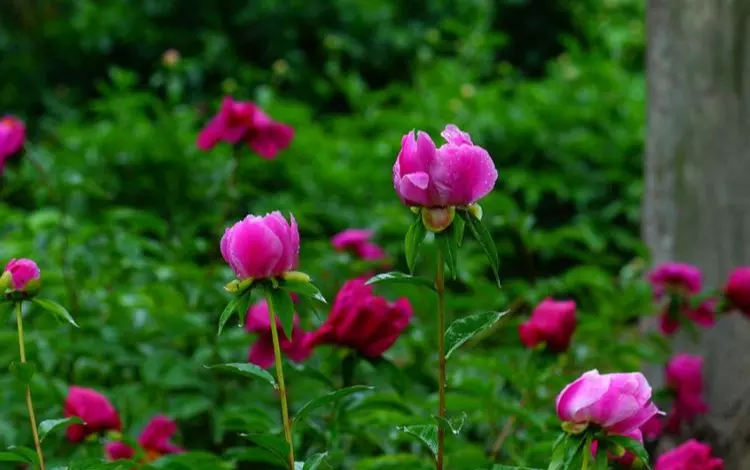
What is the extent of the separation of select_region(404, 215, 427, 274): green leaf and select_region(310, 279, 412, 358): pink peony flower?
0.36 meters

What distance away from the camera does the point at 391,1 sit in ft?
20.5

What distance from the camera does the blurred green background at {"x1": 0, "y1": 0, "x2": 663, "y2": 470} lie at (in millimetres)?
1948

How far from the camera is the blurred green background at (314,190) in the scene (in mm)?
1948

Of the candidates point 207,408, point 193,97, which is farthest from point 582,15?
point 207,408

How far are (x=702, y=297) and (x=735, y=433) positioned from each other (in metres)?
0.55

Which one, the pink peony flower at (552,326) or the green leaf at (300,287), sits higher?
the green leaf at (300,287)

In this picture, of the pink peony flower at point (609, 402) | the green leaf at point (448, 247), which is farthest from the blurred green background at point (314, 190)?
the pink peony flower at point (609, 402)

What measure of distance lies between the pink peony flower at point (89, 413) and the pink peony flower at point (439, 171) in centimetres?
65

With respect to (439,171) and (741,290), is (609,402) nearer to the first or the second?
(439,171)

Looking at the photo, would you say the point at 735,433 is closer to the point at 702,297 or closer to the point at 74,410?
the point at 702,297

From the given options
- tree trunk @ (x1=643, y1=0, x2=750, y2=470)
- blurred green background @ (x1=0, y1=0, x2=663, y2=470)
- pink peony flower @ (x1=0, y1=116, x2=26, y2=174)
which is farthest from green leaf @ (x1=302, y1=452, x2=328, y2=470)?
tree trunk @ (x1=643, y1=0, x2=750, y2=470)

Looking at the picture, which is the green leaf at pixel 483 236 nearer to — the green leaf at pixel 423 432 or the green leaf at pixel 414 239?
the green leaf at pixel 414 239

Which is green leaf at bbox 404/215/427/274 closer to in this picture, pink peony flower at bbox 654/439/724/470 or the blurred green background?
the blurred green background

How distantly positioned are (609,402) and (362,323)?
18.8 inches
